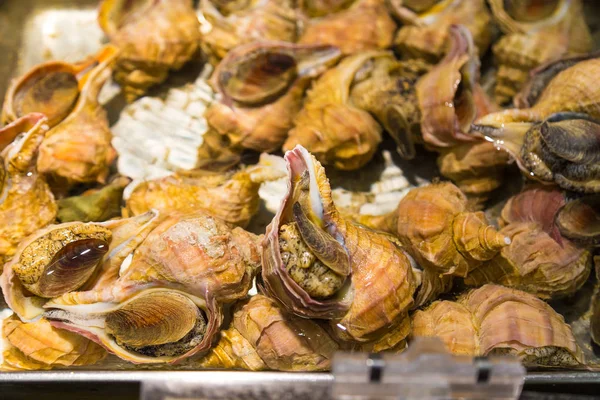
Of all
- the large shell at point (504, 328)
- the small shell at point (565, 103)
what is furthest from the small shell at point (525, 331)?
the small shell at point (565, 103)

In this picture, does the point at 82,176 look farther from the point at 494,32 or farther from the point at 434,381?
the point at 494,32

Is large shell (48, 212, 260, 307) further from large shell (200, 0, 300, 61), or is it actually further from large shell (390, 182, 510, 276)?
large shell (200, 0, 300, 61)

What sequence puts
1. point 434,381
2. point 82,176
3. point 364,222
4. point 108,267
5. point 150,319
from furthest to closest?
point 82,176
point 364,222
point 108,267
point 150,319
point 434,381

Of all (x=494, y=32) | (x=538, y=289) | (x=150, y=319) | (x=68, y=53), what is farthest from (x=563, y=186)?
(x=68, y=53)

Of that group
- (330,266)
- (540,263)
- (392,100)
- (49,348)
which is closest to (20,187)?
(49,348)

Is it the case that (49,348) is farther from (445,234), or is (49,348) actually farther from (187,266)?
(445,234)

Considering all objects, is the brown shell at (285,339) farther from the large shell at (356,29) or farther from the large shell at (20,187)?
the large shell at (356,29)
